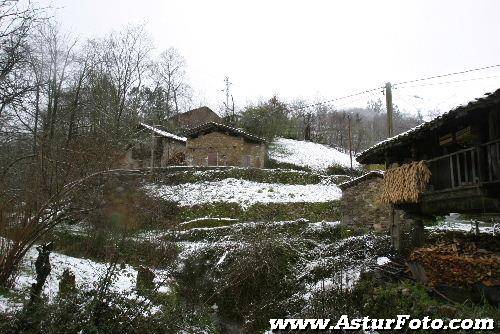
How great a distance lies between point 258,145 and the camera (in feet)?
103

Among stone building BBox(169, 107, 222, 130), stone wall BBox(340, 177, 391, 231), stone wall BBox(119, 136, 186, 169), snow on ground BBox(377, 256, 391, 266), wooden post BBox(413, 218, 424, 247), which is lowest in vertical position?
snow on ground BBox(377, 256, 391, 266)

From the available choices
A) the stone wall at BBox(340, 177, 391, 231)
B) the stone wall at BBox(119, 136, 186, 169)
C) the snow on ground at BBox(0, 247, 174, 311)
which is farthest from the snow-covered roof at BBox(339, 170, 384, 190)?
the stone wall at BBox(119, 136, 186, 169)

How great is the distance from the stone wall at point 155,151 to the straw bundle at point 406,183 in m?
21.8

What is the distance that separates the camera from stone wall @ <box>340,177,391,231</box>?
1656 centimetres

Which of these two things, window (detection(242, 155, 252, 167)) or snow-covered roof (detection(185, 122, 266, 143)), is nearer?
snow-covered roof (detection(185, 122, 266, 143))

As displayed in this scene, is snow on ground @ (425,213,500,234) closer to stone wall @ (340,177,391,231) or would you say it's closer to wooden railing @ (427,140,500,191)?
stone wall @ (340,177,391,231)

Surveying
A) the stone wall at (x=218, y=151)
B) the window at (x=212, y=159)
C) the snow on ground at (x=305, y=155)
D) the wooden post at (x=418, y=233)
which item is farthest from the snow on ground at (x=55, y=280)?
the snow on ground at (x=305, y=155)

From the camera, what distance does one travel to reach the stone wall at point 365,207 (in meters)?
16.6

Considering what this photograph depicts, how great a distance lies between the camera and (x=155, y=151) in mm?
32031

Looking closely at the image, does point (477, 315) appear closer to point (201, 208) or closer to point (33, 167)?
point (33, 167)

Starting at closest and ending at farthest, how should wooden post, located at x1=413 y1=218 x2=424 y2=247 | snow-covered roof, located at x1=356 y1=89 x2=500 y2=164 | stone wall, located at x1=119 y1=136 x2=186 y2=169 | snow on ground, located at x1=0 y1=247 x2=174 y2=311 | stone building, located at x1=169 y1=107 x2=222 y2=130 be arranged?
1. snow on ground, located at x1=0 y1=247 x2=174 y2=311
2. snow-covered roof, located at x1=356 y1=89 x2=500 y2=164
3. wooden post, located at x1=413 y1=218 x2=424 y2=247
4. stone wall, located at x1=119 y1=136 x2=186 y2=169
5. stone building, located at x1=169 y1=107 x2=222 y2=130

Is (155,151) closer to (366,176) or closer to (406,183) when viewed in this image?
(366,176)

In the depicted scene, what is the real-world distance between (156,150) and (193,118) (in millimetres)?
10749

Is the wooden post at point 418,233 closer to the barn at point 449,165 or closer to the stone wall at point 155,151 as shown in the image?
the barn at point 449,165
